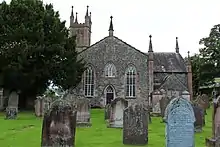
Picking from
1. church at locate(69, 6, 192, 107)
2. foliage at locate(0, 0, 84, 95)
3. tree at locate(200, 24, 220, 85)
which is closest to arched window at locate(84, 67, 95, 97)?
church at locate(69, 6, 192, 107)

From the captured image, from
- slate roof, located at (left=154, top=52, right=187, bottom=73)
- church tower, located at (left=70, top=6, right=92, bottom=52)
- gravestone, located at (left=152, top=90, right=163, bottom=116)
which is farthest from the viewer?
church tower, located at (left=70, top=6, right=92, bottom=52)

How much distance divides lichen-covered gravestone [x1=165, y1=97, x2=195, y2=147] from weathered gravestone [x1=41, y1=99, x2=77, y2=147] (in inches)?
129

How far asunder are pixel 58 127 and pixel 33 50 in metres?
23.4

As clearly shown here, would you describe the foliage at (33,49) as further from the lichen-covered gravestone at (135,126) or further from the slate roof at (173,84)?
the lichen-covered gravestone at (135,126)

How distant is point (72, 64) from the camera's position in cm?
3909

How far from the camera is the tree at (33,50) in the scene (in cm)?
3491

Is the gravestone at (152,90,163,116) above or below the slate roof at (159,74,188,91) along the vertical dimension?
below

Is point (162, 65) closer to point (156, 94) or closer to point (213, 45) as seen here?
point (213, 45)

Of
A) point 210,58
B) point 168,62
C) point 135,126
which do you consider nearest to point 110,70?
point 168,62

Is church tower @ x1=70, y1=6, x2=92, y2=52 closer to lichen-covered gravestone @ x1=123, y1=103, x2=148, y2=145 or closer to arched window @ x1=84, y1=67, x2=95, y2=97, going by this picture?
arched window @ x1=84, y1=67, x2=95, y2=97

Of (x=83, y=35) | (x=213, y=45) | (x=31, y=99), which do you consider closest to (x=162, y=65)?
(x=213, y=45)

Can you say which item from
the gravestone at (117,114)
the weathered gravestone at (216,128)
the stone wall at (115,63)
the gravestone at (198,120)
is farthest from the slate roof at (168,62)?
the weathered gravestone at (216,128)

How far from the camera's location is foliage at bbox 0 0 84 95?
34.9m

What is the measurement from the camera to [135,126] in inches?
575
